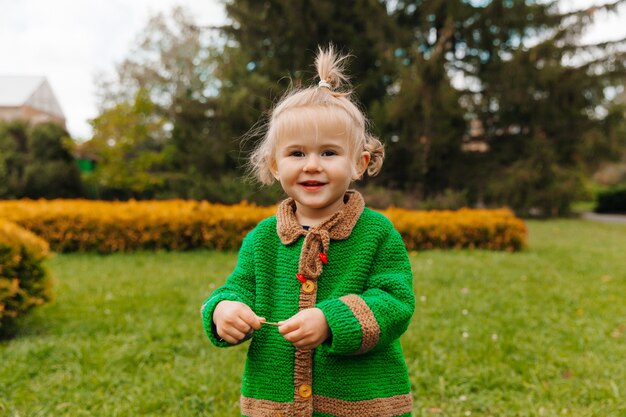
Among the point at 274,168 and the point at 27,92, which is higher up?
the point at 27,92

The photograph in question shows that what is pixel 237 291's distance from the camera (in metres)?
1.54

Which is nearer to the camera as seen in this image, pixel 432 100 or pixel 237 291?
pixel 237 291

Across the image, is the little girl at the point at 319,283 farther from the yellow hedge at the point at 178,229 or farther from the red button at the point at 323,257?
the yellow hedge at the point at 178,229

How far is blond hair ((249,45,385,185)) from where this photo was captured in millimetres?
1479

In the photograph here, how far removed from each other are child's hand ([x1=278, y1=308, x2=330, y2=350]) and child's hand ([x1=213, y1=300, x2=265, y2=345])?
0.10 meters

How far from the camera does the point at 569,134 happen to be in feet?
51.7

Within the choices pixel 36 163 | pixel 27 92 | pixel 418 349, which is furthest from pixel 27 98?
pixel 418 349

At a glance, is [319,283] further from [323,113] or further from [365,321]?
[323,113]

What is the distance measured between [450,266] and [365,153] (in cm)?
509

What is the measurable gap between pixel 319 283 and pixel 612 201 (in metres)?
24.2

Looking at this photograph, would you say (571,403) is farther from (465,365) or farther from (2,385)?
(2,385)

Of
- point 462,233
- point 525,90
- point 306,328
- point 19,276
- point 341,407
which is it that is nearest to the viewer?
point 306,328

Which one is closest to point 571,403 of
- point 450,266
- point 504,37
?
point 450,266

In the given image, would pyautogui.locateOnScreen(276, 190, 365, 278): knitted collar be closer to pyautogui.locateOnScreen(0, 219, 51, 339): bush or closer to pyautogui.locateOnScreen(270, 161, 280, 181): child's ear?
pyautogui.locateOnScreen(270, 161, 280, 181): child's ear
